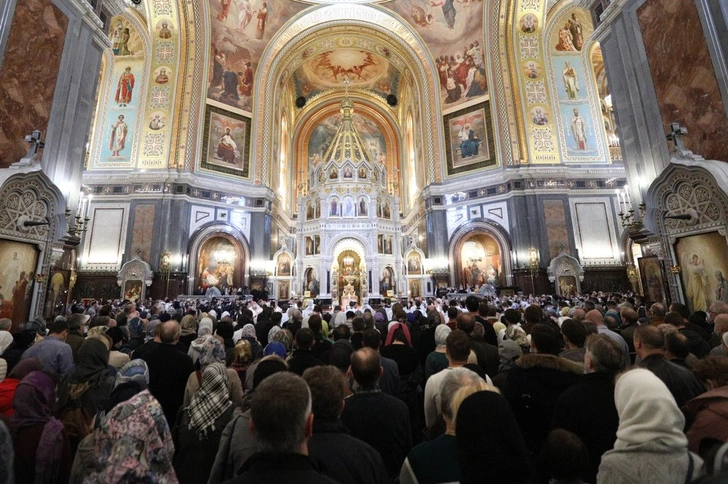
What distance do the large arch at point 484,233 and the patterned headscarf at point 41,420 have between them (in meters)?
19.3

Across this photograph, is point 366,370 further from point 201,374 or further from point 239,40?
point 239,40

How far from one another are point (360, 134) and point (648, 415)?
117ft

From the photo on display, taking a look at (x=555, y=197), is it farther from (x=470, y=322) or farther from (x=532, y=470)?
(x=532, y=470)

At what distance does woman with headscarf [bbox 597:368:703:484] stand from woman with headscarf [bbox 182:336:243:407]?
8.24 ft

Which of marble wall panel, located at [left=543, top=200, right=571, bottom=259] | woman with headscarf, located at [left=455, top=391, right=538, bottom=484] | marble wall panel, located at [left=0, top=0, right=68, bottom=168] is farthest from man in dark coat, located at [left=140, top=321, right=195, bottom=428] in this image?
marble wall panel, located at [left=543, top=200, right=571, bottom=259]

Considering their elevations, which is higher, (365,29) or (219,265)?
(365,29)

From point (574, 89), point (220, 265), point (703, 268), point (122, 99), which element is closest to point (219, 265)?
point (220, 265)

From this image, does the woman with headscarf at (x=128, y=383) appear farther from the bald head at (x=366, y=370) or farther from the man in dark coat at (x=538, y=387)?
the man in dark coat at (x=538, y=387)

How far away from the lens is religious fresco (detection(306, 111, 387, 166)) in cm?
3506

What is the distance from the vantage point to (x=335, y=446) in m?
1.68

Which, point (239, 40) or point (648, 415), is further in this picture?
point (239, 40)

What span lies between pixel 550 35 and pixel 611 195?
386 inches

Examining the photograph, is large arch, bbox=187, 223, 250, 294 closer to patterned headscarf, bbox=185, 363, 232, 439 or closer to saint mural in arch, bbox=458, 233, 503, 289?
saint mural in arch, bbox=458, 233, 503, 289

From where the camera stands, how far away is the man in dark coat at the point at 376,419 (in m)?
2.22
